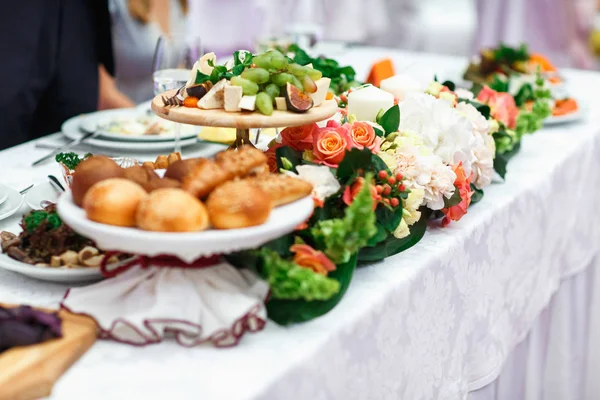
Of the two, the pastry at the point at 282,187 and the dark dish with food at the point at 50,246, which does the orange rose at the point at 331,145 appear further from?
the dark dish with food at the point at 50,246

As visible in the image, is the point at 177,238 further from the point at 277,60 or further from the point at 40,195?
the point at 40,195

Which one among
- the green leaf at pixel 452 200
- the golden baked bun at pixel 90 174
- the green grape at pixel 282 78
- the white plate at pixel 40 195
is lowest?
the green leaf at pixel 452 200

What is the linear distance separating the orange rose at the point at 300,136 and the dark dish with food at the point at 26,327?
1.42 ft

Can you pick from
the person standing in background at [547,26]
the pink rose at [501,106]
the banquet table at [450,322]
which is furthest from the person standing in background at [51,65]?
the person standing in background at [547,26]

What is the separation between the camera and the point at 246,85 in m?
0.99

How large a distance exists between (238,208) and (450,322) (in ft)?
1.65

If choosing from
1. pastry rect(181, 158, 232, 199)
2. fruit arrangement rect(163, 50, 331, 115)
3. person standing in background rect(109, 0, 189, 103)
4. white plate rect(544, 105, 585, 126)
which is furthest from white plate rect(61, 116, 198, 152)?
person standing in background rect(109, 0, 189, 103)

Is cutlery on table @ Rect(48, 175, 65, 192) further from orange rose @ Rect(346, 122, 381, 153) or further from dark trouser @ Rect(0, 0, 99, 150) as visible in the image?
dark trouser @ Rect(0, 0, 99, 150)

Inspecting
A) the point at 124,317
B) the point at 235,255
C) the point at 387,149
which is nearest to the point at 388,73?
the point at 387,149

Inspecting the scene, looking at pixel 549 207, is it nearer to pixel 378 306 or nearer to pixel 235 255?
pixel 378 306

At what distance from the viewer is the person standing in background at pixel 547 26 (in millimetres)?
4188

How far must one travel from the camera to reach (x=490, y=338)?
1282mm

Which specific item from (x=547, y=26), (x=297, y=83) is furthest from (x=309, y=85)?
(x=547, y=26)

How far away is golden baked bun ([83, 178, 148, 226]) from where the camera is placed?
76cm
